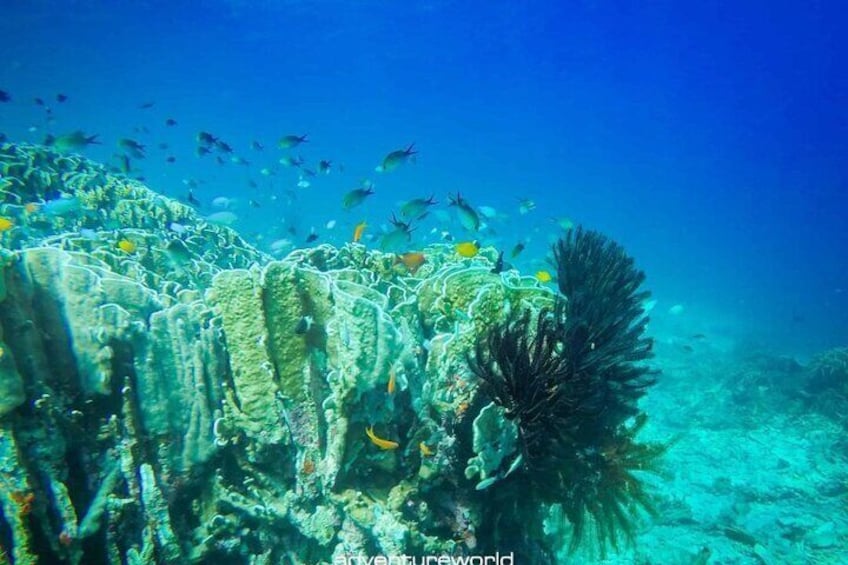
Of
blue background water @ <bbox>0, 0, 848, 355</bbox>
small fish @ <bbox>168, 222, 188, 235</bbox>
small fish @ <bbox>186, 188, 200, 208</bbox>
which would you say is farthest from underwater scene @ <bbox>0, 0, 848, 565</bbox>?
blue background water @ <bbox>0, 0, 848, 355</bbox>

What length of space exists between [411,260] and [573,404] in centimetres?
360

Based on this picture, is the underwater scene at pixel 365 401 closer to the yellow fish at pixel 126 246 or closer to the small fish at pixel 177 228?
the yellow fish at pixel 126 246

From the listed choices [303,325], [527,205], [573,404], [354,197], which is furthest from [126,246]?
[527,205]

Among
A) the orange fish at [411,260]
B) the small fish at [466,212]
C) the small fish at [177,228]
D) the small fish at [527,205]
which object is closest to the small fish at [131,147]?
the small fish at [177,228]

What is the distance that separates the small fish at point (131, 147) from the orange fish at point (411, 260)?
871 cm

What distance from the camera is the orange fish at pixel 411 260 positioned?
21.1ft

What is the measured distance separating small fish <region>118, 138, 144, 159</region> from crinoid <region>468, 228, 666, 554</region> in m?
11.4

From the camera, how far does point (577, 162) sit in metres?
160

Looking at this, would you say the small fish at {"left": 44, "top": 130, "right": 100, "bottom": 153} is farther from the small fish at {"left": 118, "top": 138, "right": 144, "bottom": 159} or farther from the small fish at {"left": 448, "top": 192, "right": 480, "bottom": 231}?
the small fish at {"left": 448, "top": 192, "right": 480, "bottom": 231}

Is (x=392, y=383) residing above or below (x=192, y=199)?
below

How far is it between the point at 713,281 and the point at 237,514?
77.9m

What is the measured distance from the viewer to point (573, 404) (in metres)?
3.30

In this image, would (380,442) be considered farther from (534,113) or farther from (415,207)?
(534,113)

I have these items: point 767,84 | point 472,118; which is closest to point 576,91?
point 472,118
